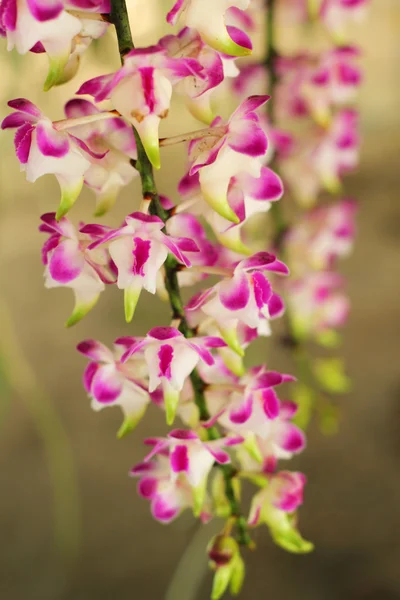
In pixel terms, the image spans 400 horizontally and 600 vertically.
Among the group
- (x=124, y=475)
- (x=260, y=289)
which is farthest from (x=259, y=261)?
(x=124, y=475)

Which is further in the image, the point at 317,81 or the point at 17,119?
the point at 317,81

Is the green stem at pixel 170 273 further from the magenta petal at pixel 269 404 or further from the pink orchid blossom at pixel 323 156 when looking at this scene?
the pink orchid blossom at pixel 323 156

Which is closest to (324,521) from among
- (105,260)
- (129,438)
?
(129,438)

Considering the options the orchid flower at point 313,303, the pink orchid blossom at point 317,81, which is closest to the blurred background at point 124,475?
the pink orchid blossom at point 317,81

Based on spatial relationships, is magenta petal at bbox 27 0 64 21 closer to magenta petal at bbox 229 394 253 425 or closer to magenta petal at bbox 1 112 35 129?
magenta petal at bbox 1 112 35 129

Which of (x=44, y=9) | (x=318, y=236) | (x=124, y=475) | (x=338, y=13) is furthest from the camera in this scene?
(x=124, y=475)

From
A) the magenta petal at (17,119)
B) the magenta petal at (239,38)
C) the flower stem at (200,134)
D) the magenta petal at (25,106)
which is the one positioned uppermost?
the magenta petal at (239,38)

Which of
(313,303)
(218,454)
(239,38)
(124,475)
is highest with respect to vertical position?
(239,38)

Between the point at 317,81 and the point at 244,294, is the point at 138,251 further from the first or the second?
the point at 317,81
